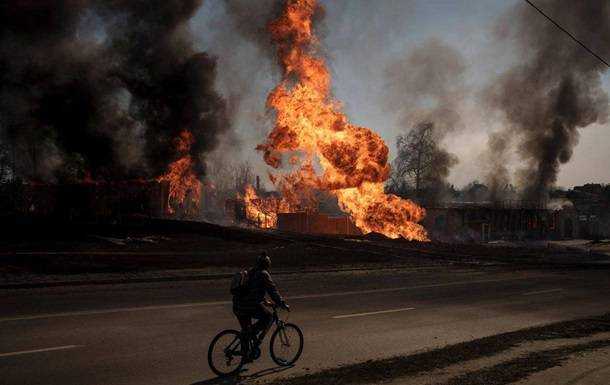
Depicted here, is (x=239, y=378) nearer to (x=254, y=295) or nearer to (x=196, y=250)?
(x=254, y=295)

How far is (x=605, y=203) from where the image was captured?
86250mm

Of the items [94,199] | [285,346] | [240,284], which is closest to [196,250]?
[94,199]

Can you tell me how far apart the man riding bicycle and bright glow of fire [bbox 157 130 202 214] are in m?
43.9

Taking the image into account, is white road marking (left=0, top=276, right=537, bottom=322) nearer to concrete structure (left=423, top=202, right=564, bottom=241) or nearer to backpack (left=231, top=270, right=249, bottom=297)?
backpack (left=231, top=270, right=249, bottom=297)

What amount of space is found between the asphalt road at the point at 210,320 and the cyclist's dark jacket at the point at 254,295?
867 mm

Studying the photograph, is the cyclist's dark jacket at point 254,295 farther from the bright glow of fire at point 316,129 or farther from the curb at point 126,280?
the bright glow of fire at point 316,129

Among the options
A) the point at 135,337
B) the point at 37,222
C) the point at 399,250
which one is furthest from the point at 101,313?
the point at 399,250

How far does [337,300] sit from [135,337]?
704cm

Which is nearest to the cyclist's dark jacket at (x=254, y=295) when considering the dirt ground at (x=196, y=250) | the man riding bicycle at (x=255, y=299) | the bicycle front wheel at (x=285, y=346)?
the man riding bicycle at (x=255, y=299)

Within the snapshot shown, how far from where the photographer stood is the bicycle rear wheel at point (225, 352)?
7.77m

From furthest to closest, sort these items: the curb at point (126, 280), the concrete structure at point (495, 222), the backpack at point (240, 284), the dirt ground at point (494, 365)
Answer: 1. the concrete structure at point (495, 222)
2. the curb at point (126, 280)
3. the backpack at point (240, 284)
4. the dirt ground at point (494, 365)

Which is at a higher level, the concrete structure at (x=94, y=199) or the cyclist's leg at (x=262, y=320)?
the concrete structure at (x=94, y=199)

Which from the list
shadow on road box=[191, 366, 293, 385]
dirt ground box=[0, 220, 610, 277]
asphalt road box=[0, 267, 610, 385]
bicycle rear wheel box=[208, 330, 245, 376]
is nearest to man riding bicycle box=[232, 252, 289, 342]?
bicycle rear wheel box=[208, 330, 245, 376]

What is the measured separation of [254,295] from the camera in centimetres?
787
